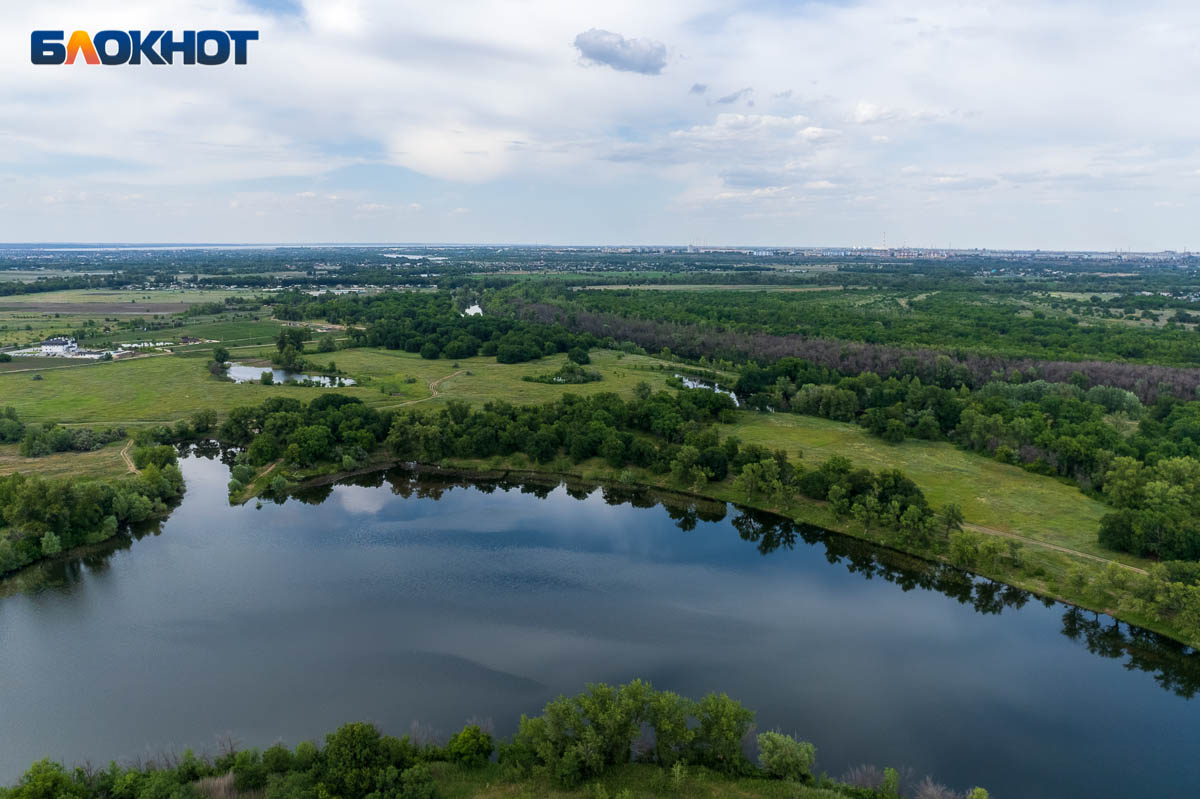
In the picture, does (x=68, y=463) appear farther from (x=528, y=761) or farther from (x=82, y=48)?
(x=528, y=761)

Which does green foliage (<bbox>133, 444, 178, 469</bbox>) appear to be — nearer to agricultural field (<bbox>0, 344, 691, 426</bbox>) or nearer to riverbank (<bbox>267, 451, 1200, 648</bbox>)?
riverbank (<bbox>267, 451, 1200, 648</bbox>)

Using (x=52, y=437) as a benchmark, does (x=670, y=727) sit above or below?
below

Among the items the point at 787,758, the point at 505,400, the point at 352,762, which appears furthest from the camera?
the point at 505,400

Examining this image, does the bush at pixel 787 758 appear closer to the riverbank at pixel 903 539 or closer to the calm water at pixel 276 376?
the riverbank at pixel 903 539

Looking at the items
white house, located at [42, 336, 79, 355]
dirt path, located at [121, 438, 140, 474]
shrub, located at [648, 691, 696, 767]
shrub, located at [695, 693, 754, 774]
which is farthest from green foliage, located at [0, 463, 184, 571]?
white house, located at [42, 336, 79, 355]

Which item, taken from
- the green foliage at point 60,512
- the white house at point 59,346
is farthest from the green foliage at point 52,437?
the white house at point 59,346

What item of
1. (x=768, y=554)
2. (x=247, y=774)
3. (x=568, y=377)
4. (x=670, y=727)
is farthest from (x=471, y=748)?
(x=568, y=377)
